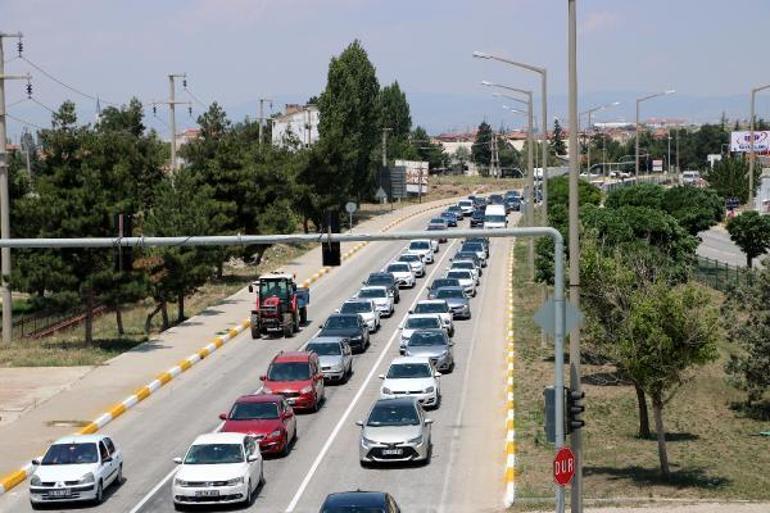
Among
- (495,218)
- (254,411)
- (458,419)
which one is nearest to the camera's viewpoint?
(254,411)

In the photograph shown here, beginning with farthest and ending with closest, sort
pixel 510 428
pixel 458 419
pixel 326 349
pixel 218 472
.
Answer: pixel 326 349
pixel 458 419
pixel 510 428
pixel 218 472

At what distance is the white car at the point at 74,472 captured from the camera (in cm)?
2530

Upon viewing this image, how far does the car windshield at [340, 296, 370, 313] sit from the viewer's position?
162 feet

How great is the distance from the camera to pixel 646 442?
3139cm

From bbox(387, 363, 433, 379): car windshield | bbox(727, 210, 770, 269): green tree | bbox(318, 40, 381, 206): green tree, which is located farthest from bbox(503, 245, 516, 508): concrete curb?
bbox(318, 40, 381, 206): green tree

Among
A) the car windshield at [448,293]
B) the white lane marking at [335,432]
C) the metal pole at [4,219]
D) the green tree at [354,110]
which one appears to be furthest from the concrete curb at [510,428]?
the green tree at [354,110]

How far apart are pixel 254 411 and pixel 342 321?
15952 millimetres

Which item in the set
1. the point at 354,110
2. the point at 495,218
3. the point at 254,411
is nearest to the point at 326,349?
the point at 254,411

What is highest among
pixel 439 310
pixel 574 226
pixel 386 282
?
pixel 574 226

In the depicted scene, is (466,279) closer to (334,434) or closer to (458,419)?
(458,419)

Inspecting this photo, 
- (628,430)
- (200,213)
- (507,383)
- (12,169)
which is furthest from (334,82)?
(628,430)

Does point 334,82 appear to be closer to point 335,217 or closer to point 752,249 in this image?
point 752,249

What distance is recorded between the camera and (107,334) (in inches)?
2189

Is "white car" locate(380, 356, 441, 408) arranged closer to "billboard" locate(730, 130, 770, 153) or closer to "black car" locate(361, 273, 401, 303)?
"black car" locate(361, 273, 401, 303)
